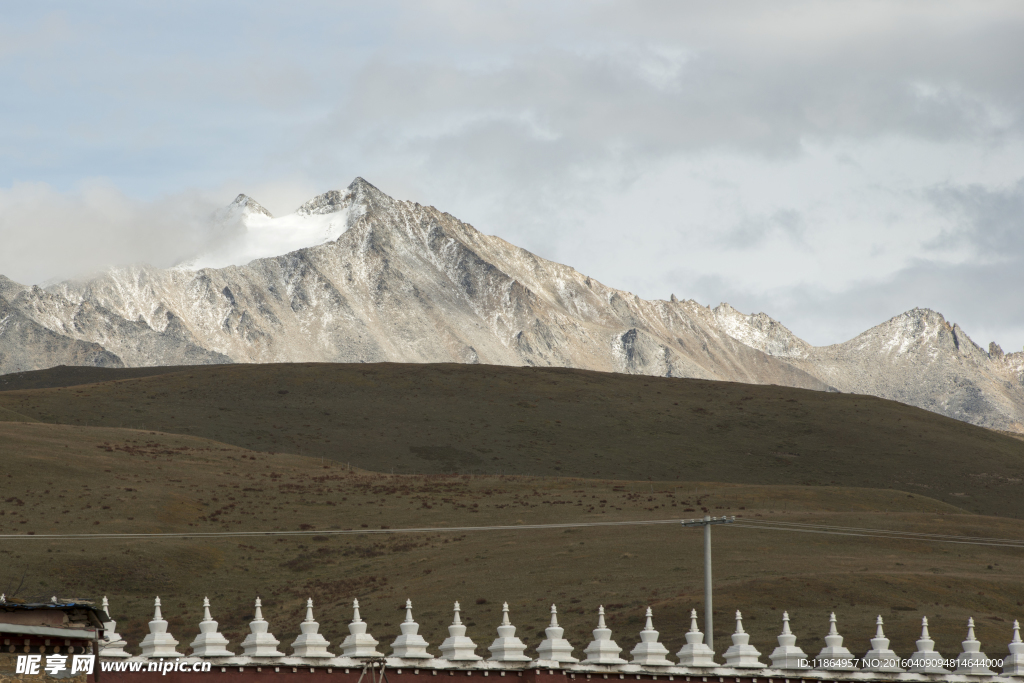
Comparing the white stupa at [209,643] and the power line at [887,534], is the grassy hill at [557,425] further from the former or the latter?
the white stupa at [209,643]

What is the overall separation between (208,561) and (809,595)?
33.3 metres

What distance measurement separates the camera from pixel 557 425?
146 metres

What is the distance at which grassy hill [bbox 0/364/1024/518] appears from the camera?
426 feet

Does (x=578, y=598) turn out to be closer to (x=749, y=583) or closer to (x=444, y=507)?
(x=749, y=583)

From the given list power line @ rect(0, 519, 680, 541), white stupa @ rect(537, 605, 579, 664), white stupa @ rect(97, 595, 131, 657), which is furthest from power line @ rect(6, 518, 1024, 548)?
white stupa @ rect(97, 595, 131, 657)

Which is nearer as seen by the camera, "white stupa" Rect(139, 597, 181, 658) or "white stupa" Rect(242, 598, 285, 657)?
"white stupa" Rect(139, 597, 181, 658)

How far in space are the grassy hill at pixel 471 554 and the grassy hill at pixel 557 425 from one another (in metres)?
24.2

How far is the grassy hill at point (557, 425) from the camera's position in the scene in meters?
130

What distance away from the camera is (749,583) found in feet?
191

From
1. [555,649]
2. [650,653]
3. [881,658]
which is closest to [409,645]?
[555,649]

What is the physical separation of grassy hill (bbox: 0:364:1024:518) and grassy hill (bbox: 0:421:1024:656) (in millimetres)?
24230

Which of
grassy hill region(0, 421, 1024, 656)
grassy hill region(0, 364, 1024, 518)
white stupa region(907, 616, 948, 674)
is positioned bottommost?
white stupa region(907, 616, 948, 674)

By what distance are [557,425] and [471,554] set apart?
245 ft

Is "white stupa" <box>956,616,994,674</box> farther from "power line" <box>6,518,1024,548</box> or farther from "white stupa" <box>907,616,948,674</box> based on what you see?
"power line" <box>6,518,1024,548</box>
